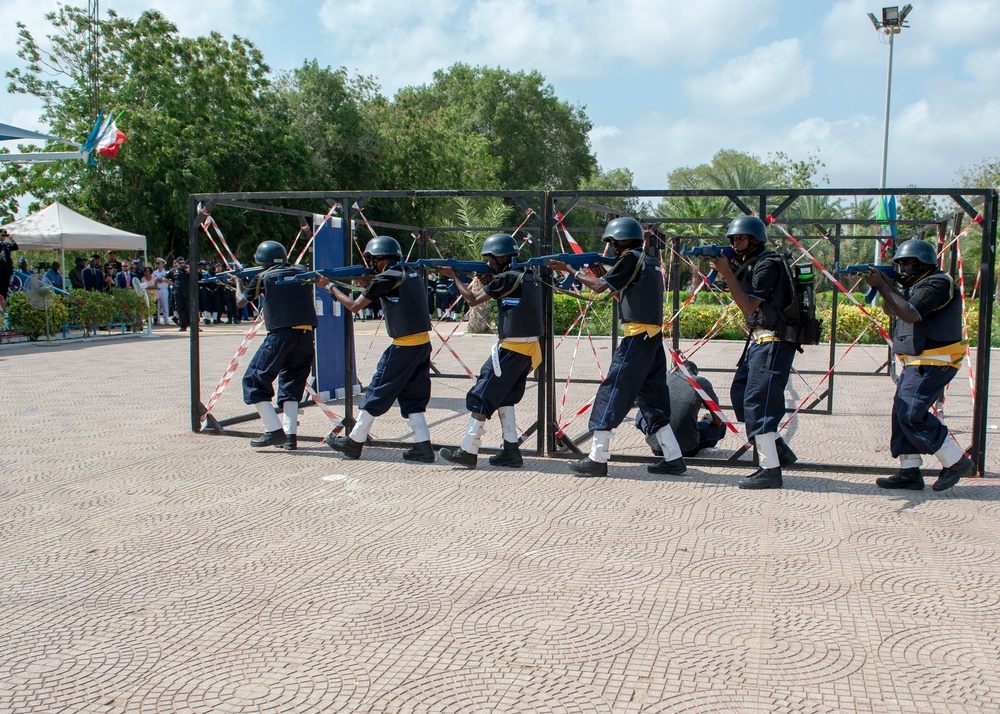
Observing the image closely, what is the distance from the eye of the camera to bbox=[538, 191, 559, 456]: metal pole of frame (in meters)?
7.64

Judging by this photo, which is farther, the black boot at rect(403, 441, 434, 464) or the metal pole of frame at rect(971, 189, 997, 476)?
the black boot at rect(403, 441, 434, 464)

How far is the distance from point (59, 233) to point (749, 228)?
19149 millimetres

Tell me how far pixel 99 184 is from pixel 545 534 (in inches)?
1112

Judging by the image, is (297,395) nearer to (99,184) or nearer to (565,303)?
(565,303)

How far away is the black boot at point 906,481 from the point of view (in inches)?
263

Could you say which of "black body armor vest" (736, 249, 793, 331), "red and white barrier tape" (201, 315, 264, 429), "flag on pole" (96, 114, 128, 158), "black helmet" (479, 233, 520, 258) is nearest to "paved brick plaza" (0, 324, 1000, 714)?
"red and white barrier tape" (201, 315, 264, 429)

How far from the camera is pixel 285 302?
8.02 m

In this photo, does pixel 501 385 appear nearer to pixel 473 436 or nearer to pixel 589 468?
pixel 473 436

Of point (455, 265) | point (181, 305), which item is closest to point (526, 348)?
Result: point (455, 265)

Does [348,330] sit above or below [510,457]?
above

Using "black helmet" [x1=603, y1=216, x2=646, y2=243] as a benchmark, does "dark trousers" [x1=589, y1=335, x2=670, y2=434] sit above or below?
below

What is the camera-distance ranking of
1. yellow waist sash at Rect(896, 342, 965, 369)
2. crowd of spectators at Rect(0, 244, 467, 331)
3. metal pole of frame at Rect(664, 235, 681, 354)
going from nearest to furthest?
yellow waist sash at Rect(896, 342, 965, 369)
metal pole of frame at Rect(664, 235, 681, 354)
crowd of spectators at Rect(0, 244, 467, 331)

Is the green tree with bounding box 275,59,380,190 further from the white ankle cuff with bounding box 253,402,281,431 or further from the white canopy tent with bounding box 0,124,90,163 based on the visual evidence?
the white ankle cuff with bounding box 253,402,281,431

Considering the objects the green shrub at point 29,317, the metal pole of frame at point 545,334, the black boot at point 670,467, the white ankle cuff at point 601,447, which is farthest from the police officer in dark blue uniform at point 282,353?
the green shrub at point 29,317
